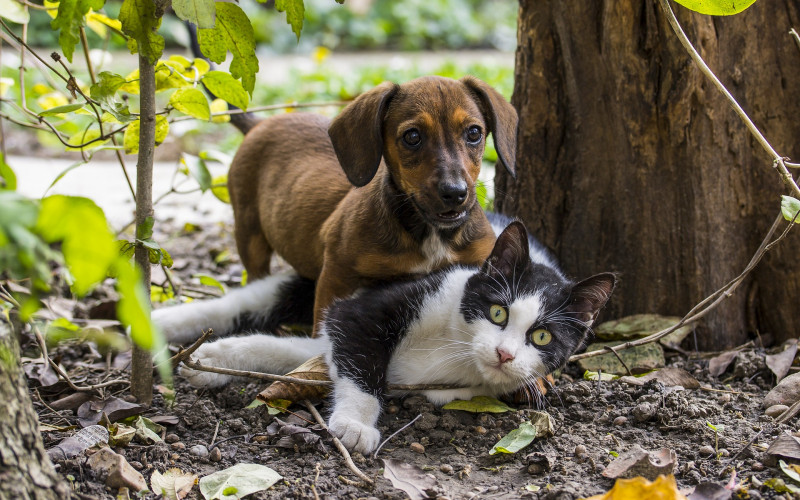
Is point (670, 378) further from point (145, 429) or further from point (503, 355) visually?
point (145, 429)

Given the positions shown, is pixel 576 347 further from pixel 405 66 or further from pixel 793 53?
pixel 405 66

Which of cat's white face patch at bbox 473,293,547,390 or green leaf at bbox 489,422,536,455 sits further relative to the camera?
cat's white face patch at bbox 473,293,547,390

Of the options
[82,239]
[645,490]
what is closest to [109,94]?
[82,239]

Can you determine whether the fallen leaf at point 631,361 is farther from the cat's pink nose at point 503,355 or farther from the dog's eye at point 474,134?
the dog's eye at point 474,134

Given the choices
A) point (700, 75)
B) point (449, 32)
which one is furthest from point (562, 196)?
point (449, 32)

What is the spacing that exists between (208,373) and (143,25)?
4.72ft

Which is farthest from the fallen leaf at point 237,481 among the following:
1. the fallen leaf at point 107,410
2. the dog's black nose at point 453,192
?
the dog's black nose at point 453,192

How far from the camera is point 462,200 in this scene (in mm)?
3000

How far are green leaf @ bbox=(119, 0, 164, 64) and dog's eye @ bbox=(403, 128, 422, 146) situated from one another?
118cm

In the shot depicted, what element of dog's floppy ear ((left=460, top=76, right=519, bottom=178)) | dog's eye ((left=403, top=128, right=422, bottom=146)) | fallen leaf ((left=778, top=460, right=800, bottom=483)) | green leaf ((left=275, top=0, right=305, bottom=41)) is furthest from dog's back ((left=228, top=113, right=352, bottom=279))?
fallen leaf ((left=778, top=460, right=800, bottom=483))

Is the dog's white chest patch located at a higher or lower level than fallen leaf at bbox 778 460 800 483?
higher

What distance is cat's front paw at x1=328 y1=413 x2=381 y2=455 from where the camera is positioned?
8.28 feet

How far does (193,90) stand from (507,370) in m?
1.54

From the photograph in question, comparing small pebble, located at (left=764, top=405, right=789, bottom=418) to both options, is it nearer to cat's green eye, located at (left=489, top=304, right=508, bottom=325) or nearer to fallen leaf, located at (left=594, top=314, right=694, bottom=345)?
fallen leaf, located at (left=594, top=314, right=694, bottom=345)
